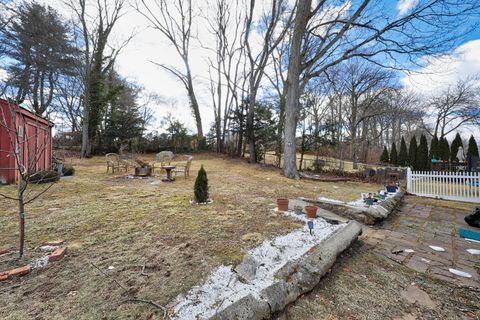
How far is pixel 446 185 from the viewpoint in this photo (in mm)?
6215

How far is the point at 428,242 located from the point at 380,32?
785cm

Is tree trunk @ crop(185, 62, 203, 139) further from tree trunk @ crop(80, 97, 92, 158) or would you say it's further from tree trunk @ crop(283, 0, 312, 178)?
tree trunk @ crop(283, 0, 312, 178)

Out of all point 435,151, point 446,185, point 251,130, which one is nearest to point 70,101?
point 251,130

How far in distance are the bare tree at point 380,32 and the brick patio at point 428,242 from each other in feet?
16.6

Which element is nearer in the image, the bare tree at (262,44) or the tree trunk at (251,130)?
the bare tree at (262,44)

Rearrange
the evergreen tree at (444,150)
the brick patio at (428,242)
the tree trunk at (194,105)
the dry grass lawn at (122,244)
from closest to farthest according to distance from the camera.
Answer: the dry grass lawn at (122,244) → the brick patio at (428,242) → the evergreen tree at (444,150) → the tree trunk at (194,105)

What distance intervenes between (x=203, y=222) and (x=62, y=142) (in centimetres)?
1934

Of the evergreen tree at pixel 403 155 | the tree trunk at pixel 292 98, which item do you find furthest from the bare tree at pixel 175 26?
the evergreen tree at pixel 403 155

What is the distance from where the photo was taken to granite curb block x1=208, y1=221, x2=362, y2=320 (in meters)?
1.34

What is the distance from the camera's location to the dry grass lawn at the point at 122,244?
146 centimetres

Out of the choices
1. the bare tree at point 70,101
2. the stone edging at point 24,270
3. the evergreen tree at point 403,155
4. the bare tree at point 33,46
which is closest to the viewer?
the stone edging at point 24,270

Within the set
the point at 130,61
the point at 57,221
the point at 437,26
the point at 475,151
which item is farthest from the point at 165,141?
the point at 475,151

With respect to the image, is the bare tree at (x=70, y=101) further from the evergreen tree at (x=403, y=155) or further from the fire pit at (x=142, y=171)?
the evergreen tree at (x=403, y=155)

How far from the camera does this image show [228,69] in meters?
15.8
